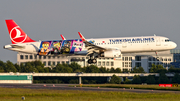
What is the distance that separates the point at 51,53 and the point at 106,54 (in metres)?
10.9

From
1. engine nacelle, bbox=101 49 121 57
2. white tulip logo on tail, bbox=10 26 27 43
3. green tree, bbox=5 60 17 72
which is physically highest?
white tulip logo on tail, bbox=10 26 27 43

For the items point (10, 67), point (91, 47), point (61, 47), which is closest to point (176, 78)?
point (91, 47)

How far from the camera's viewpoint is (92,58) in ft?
220

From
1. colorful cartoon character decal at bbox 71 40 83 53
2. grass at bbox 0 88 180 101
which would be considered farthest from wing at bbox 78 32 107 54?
grass at bbox 0 88 180 101

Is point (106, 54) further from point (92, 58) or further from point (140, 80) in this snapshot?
point (140, 80)

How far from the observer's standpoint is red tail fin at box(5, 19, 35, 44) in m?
69.6

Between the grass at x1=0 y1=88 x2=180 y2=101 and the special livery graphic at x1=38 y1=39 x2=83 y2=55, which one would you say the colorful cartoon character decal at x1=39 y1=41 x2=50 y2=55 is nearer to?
the special livery graphic at x1=38 y1=39 x2=83 y2=55

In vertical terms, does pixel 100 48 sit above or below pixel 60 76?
above

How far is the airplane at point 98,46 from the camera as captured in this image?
63.5m

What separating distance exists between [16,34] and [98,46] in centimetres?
1869

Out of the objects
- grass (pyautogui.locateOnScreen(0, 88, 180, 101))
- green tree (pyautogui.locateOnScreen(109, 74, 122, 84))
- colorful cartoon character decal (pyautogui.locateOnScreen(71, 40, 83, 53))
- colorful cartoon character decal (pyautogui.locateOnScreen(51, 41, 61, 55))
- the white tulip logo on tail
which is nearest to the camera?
grass (pyautogui.locateOnScreen(0, 88, 180, 101))

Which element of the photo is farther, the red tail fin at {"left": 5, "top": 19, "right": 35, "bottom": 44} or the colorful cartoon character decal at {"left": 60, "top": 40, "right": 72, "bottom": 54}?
the red tail fin at {"left": 5, "top": 19, "right": 35, "bottom": 44}

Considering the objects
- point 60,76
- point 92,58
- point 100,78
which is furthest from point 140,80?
point 92,58

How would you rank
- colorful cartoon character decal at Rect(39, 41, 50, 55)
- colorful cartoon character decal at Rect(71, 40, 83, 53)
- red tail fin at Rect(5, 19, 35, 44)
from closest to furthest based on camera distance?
1. colorful cartoon character decal at Rect(71, 40, 83, 53)
2. colorful cartoon character decal at Rect(39, 41, 50, 55)
3. red tail fin at Rect(5, 19, 35, 44)
